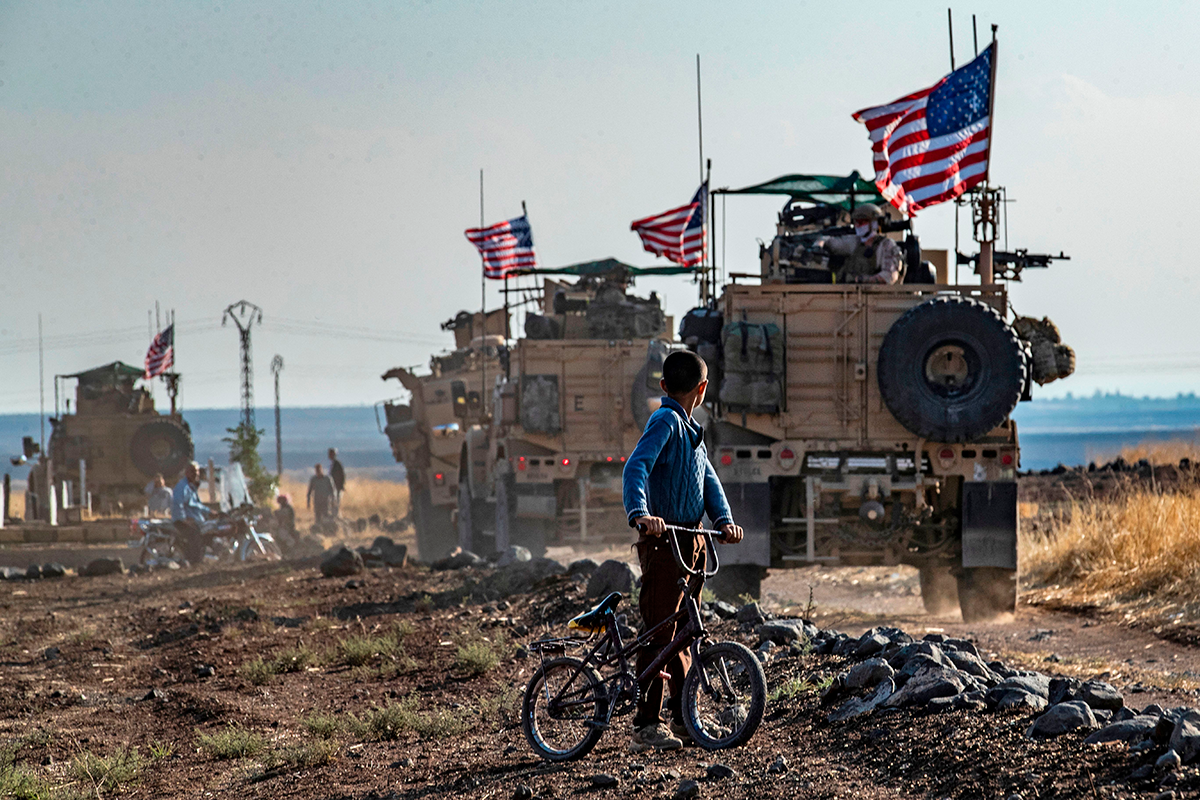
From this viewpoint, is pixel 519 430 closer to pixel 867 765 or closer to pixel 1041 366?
pixel 1041 366

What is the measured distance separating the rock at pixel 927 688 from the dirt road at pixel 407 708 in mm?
180

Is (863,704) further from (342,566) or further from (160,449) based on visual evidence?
(160,449)

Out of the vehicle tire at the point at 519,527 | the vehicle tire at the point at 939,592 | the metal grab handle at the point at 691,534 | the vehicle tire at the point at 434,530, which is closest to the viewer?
the metal grab handle at the point at 691,534

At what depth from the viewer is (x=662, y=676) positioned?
5.83 meters

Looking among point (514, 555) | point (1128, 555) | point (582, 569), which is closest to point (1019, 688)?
point (582, 569)

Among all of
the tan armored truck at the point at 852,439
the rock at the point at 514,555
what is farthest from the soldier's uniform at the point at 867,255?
the rock at the point at 514,555

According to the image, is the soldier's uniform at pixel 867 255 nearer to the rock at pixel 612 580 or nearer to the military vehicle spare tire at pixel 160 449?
the rock at pixel 612 580

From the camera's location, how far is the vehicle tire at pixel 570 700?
5.98 metres

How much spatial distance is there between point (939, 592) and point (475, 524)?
25.3ft

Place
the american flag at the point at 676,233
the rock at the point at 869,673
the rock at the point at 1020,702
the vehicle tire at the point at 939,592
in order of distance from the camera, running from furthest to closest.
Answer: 1. the american flag at the point at 676,233
2. the vehicle tire at the point at 939,592
3. the rock at the point at 869,673
4. the rock at the point at 1020,702

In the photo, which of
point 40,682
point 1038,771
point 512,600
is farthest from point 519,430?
point 1038,771

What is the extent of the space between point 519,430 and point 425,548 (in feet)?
26.8

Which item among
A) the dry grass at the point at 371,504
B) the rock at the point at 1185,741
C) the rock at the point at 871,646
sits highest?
the rock at the point at 1185,741

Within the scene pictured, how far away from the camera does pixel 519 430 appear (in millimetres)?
16766
